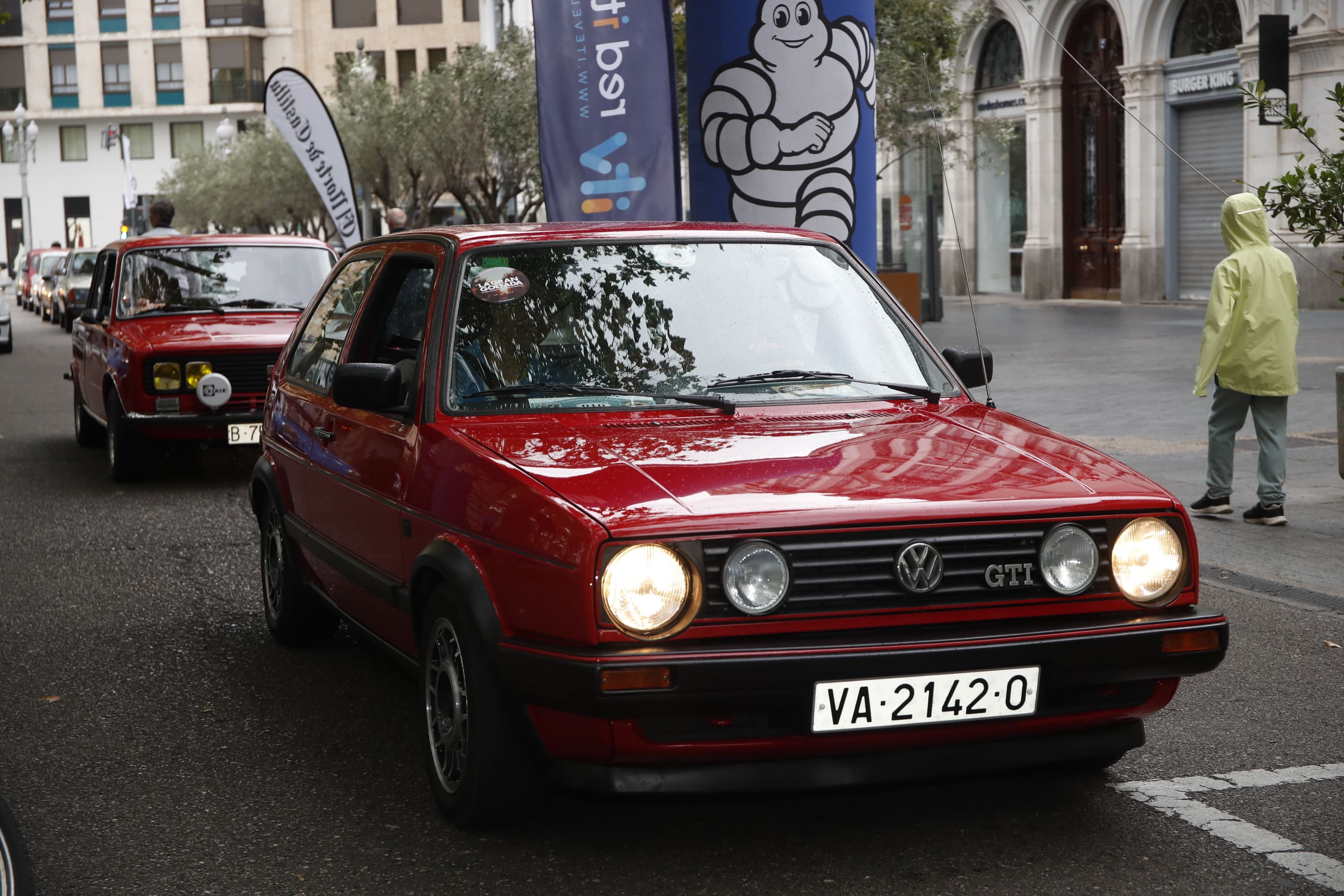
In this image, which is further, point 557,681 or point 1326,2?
point 1326,2

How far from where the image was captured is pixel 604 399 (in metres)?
4.56

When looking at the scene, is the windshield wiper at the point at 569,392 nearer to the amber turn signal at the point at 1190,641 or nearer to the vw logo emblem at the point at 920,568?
the vw logo emblem at the point at 920,568

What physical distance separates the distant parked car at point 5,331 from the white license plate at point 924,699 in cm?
2722

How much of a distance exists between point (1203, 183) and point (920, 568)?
25340 mm

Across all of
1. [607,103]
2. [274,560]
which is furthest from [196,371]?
[274,560]

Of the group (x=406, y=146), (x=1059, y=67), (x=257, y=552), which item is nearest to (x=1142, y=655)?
(x=257, y=552)

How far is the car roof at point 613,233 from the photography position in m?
4.94

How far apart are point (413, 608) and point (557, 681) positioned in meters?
0.89

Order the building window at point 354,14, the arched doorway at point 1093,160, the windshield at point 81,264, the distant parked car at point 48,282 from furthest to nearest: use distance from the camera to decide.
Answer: the building window at point 354,14 < the distant parked car at point 48,282 < the windshield at point 81,264 < the arched doorway at point 1093,160

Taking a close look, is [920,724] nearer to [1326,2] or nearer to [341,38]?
[1326,2]

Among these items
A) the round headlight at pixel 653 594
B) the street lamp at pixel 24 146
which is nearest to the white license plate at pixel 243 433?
the round headlight at pixel 653 594

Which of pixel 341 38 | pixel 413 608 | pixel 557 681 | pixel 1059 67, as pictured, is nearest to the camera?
pixel 557 681

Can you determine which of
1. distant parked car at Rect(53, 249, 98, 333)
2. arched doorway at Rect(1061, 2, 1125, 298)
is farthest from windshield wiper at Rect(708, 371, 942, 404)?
distant parked car at Rect(53, 249, 98, 333)

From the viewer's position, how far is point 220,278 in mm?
11789
